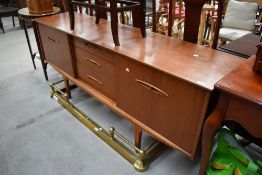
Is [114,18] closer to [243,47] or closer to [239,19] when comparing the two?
[243,47]

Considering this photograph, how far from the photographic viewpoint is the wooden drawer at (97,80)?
136 cm

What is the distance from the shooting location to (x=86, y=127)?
1.66 meters

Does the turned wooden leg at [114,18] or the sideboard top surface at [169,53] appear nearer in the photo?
the sideboard top surface at [169,53]

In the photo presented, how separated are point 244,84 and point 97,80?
98 centimetres

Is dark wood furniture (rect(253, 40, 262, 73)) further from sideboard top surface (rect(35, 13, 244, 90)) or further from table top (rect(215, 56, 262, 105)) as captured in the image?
sideboard top surface (rect(35, 13, 244, 90))

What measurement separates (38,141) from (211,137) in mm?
→ 1264

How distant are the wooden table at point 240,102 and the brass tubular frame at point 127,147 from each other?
0.59 metres

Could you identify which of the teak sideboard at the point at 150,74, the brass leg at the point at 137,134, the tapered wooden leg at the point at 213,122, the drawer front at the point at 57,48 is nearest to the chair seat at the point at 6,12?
the drawer front at the point at 57,48

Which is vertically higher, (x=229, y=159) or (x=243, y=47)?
(x=243, y=47)

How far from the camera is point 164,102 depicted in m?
0.99

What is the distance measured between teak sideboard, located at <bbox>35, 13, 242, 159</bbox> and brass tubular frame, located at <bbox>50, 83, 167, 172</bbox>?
0.09 m

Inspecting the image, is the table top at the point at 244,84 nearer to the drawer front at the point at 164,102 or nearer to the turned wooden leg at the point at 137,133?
the drawer front at the point at 164,102

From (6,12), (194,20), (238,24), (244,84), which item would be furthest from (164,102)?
(6,12)

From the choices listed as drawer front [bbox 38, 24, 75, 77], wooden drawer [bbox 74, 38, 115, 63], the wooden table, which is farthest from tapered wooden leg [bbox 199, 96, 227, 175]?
drawer front [bbox 38, 24, 75, 77]
